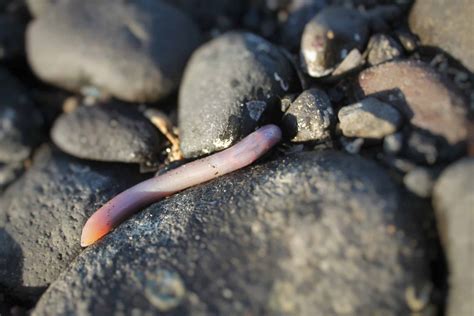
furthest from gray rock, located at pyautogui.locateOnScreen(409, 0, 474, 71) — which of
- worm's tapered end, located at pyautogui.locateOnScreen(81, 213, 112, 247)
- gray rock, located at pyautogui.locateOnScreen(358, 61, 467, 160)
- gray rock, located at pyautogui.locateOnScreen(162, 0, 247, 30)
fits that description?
worm's tapered end, located at pyautogui.locateOnScreen(81, 213, 112, 247)

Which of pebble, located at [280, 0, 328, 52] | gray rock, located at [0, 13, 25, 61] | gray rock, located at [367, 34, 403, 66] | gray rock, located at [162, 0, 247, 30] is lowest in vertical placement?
gray rock, located at [367, 34, 403, 66]

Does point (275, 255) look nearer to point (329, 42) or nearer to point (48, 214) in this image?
point (329, 42)

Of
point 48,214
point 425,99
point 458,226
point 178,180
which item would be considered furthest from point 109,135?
point 458,226

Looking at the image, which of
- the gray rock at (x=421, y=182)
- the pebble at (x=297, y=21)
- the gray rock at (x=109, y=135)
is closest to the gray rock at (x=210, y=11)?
the pebble at (x=297, y=21)

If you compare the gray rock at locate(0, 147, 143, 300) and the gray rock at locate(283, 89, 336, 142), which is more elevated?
the gray rock at locate(0, 147, 143, 300)

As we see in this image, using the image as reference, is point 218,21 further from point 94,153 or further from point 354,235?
point 354,235

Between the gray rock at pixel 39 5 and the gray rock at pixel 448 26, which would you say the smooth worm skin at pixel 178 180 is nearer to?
the gray rock at pixel 448 26

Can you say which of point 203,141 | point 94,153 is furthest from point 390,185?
point 94,153

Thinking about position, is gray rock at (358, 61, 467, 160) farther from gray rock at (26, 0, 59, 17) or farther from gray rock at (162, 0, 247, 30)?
gray rock at (26, 0, 59, 17)
